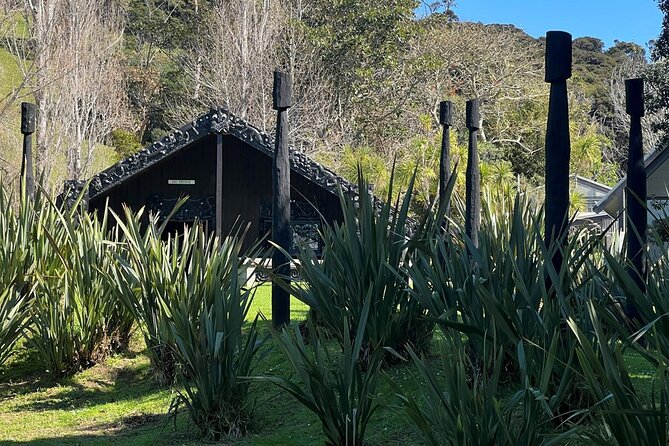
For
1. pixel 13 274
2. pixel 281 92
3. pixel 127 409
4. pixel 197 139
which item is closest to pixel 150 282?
pixel 127 409

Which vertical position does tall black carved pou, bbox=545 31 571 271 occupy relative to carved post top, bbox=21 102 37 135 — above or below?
below

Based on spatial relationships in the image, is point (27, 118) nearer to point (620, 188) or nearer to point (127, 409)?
point (127, 409)

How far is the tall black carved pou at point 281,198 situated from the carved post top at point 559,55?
3.21 metres

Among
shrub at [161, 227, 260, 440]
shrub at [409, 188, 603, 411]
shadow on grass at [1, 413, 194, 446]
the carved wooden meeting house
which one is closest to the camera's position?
shrub at [409, 188, 603, 411]

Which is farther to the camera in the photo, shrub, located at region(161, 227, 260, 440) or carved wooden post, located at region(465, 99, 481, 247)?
carved wooden post, located at region(465, 99, 481, 247)

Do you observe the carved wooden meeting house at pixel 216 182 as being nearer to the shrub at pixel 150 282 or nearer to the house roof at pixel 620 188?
the house roof at pixel 620 188

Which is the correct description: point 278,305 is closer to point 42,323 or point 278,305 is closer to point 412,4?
point 42,323

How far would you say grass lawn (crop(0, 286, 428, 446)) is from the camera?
5742 millimetres

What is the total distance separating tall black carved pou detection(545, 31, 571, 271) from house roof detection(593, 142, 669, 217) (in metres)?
9.92

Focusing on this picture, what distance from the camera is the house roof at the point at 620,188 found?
654 inches

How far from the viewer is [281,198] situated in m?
8.41

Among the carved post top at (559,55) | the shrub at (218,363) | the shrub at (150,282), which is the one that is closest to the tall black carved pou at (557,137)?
the carved post top at (559,55)

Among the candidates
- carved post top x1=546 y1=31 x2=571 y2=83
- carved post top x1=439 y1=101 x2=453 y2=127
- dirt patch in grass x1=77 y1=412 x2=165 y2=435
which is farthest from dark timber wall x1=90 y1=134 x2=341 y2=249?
carved post top x1=546 y1=31 x2=571 y2=83

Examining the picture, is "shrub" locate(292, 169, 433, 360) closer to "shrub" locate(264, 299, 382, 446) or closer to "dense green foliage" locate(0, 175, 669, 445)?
"dense green foliage" locate(0, 175, 669, 445)
